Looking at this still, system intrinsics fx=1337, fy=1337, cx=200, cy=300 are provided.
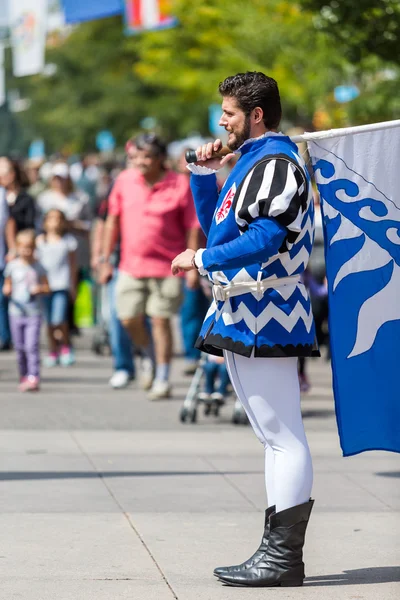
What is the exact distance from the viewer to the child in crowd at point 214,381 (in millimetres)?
9516

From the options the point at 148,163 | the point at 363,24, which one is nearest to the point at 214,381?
the point at 148,163

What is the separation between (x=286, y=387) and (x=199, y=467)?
2.78 m

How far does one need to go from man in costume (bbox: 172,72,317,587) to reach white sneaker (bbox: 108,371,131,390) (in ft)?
21.3

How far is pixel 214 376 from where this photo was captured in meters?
9.62

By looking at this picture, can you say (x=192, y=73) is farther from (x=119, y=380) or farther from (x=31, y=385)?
(x=31, y=385)

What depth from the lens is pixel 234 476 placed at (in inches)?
292

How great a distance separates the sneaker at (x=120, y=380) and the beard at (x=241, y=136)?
6.61 m

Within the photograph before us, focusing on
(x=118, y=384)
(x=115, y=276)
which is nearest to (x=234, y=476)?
(x=118, y=384)

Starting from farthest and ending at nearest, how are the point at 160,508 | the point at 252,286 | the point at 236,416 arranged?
the point at 236,416, the point at 160,508, the point at 252,286

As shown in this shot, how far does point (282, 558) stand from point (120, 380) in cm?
663

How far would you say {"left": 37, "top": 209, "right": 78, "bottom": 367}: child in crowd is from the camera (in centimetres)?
1323

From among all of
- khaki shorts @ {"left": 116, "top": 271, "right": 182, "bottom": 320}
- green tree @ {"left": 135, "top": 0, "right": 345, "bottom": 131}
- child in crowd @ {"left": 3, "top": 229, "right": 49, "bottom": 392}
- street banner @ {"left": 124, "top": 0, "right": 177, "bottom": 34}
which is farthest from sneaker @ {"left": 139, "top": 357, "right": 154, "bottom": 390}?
street banner @ {"left": 124, "top": 0, "right": 177, "bottom": 34}

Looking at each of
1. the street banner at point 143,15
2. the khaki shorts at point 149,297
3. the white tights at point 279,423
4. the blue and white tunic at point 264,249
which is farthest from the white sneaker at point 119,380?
the street banner at point 143,15

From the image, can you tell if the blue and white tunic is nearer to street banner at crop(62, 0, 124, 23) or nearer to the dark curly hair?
the dark curly hair
